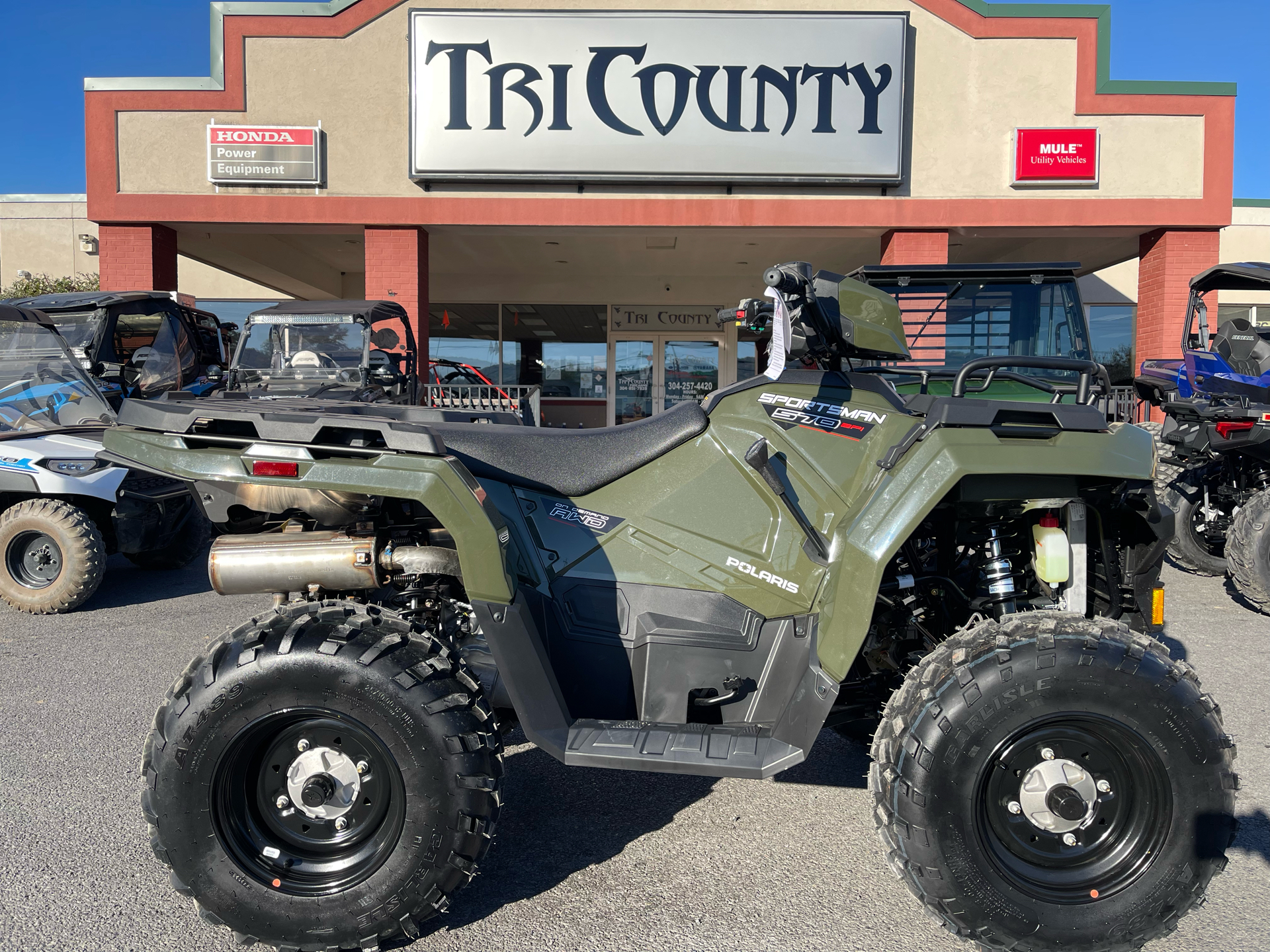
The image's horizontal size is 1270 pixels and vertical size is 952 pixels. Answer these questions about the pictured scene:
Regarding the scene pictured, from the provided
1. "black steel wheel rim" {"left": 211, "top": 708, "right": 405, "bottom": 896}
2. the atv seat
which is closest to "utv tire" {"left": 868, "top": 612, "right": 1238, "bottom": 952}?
"black steel wheel rim" {"left": 211, "top": 708, "right": 405, "bottom": 896}

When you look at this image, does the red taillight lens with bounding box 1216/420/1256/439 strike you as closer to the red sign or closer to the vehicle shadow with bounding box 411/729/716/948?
the vehicle shadow with bounding box 411/729/716/948

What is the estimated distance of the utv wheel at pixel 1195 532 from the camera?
666 centimetres

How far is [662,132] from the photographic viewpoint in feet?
36.7

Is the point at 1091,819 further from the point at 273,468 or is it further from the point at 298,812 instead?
the point at 273,468

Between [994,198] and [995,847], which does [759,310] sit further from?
[994,198]

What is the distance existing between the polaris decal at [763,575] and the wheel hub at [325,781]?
1.27 meters

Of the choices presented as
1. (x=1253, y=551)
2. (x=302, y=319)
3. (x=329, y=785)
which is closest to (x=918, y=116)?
(x=1253, y=551)

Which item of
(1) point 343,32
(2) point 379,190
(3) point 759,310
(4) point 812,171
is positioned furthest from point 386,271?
(3) point 759,310

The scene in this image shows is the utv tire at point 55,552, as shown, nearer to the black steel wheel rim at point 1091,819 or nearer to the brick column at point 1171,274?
the black steel wheel rim at point 1091,819

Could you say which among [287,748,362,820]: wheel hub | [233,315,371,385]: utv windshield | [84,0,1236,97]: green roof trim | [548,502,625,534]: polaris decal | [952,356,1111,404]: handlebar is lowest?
[287,748,362,820]: wheel hub

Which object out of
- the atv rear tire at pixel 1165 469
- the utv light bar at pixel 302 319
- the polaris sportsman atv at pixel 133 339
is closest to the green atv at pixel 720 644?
the atv rear tire at pixel 1165 469

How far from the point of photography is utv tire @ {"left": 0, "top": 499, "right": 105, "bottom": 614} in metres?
5.59

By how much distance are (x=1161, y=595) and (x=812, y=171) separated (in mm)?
9895

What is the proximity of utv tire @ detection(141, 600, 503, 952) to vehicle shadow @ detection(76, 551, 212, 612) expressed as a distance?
4474 mm
